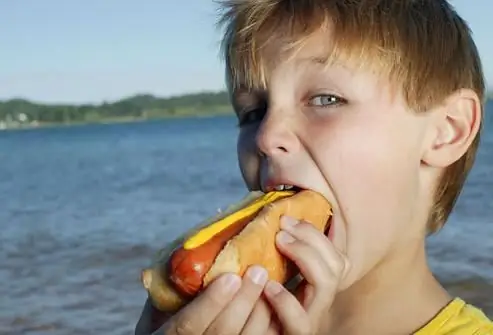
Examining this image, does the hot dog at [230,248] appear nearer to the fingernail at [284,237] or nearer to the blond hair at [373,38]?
the fingernail at [284,237]

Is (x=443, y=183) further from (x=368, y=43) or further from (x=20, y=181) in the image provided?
(x=20, y=181)

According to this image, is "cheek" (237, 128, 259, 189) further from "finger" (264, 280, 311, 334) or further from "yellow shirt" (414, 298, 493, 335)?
"yellow shirt" (414, 298, 493, 335)

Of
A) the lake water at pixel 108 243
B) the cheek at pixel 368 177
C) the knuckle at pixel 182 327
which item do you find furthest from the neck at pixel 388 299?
the lake water at pixel 108 243

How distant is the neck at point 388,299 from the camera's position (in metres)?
3.07

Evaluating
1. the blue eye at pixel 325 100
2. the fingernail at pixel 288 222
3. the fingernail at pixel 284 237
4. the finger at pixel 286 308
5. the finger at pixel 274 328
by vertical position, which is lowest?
the finger at pixel 274 328

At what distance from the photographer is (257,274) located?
243 cm

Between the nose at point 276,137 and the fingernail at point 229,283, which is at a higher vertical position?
the nose at point 276,137

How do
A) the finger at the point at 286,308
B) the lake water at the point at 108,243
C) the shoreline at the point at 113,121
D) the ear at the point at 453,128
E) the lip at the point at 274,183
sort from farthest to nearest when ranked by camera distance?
the shoreline at the point at 113,121 < the lake water at the point at 108,243 < the ear at the point at 453,128 < the lip at the point at 274,183 < the finger at the point at 286,308

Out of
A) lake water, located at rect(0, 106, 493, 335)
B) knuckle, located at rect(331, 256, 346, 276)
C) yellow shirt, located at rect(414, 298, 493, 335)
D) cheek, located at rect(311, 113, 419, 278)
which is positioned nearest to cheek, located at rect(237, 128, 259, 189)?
cheek, located at rect(311, 113, 419, 278)

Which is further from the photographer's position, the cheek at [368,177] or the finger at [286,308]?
the cheek at [368,177]

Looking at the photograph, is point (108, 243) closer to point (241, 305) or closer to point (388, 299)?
point (388, 299)

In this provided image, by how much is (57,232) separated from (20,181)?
46.7 ft

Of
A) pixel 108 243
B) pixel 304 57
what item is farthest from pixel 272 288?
pixel 108 243

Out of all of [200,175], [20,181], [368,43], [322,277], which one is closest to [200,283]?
[322,277]
